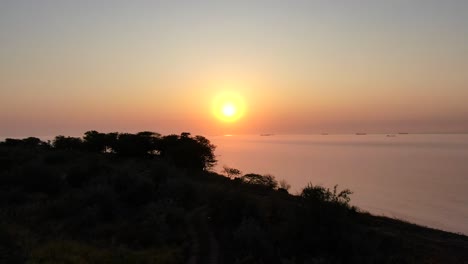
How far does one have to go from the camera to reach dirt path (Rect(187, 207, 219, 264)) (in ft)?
45.8

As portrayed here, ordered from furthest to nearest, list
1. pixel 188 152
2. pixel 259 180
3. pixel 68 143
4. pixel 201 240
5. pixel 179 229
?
pixel 68 143, pixel 188 152, pixel 259 180, pixel 179 229, pixel 201 240

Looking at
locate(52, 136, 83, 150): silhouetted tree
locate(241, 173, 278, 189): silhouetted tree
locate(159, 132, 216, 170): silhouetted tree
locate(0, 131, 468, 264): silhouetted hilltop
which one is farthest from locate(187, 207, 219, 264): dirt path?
locate(52, 136, 83, 150): silhouetted tree

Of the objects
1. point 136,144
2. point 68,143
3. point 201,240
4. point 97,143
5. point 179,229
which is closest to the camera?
point 201,240

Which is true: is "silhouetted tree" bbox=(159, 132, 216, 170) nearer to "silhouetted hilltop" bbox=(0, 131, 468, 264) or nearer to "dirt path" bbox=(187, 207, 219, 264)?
"silhouetted hilltop" bbox=(0, 131, 468, 264)

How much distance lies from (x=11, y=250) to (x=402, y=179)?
228 ft

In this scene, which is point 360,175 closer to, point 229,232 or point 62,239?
point 229,232

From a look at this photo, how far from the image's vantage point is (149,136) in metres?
61.9

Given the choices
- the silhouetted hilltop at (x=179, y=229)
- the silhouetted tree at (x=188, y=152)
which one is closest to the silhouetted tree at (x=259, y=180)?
the silhouetted tree at (x=188, y=152)

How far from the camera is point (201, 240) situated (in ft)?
53.8

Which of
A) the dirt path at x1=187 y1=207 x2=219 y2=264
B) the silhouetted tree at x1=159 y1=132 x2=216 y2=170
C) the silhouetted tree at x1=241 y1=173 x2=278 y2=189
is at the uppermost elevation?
the silhouetted tree at x1=159 y1=132 x2=216 y2=170

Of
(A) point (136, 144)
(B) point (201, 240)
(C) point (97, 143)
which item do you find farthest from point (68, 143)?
(B) point (201, 240)

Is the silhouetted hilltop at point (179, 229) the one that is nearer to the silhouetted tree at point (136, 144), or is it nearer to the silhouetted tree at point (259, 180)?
the silhouetted tree at point (259, 180)

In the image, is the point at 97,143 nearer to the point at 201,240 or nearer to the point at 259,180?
the point at 259,180

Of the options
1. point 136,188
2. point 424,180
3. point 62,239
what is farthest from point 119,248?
point 424,180
